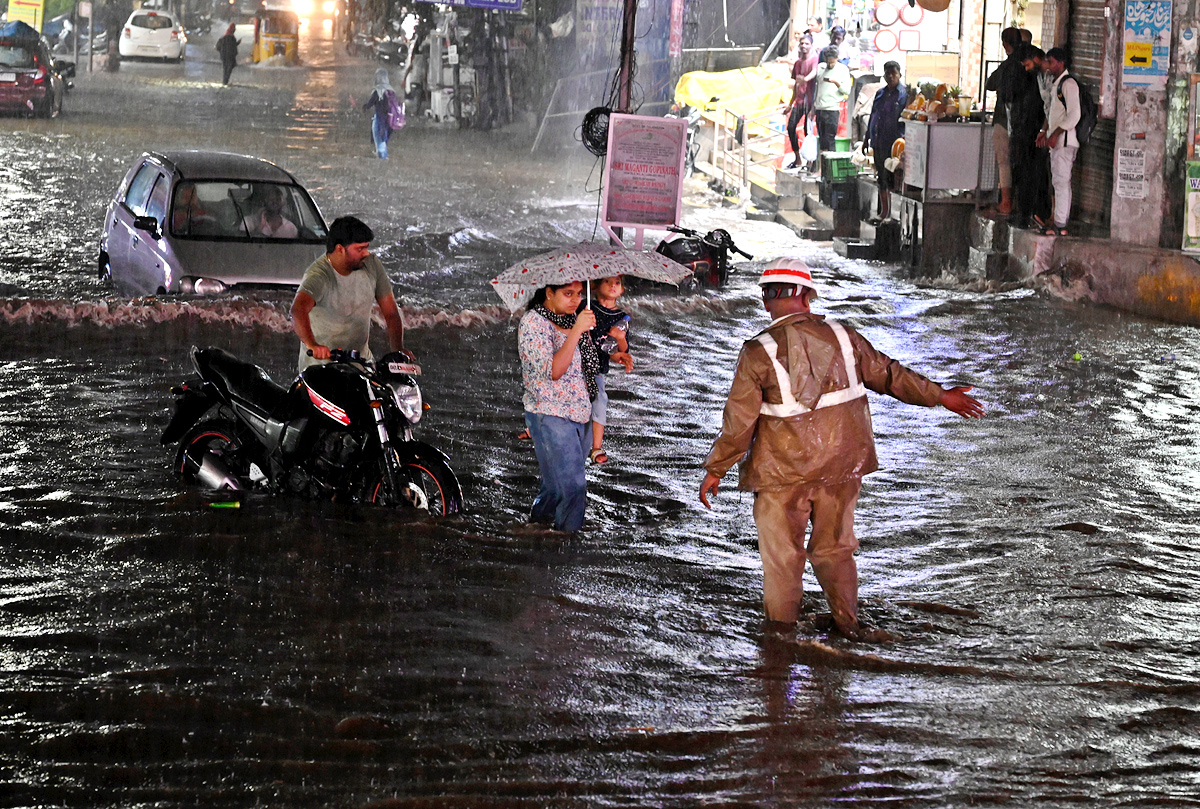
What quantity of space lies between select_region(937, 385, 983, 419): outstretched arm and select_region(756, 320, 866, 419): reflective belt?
35 centimetres

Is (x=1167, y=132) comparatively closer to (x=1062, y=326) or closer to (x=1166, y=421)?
(x=1062, y=326)

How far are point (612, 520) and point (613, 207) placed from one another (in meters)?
9.27

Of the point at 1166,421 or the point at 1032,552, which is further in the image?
the point at 1166,421

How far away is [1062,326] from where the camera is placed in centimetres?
1443

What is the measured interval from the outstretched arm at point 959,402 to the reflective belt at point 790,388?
0.35m

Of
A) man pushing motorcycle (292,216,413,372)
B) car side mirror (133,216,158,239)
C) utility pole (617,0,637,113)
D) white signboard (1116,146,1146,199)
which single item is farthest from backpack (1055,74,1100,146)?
man pushing motorcycle (292,216,413,372)

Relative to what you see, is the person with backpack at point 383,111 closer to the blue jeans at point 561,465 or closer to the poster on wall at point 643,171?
the poster on wall at point 643,171

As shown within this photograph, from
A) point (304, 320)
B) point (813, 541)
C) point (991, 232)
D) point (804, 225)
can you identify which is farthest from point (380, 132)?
A: point (813, 541)

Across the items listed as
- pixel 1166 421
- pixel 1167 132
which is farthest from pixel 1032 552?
pixel 1167 132

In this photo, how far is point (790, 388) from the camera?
6.29 m

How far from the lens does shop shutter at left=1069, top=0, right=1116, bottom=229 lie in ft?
57.9

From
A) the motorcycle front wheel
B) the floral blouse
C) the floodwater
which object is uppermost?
the floral blouse

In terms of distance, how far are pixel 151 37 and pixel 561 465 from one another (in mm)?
46130

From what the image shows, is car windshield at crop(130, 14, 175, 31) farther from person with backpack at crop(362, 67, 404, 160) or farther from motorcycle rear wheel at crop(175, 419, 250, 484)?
motorcycle rear wheel at crop(175, 419, 250, 484)
